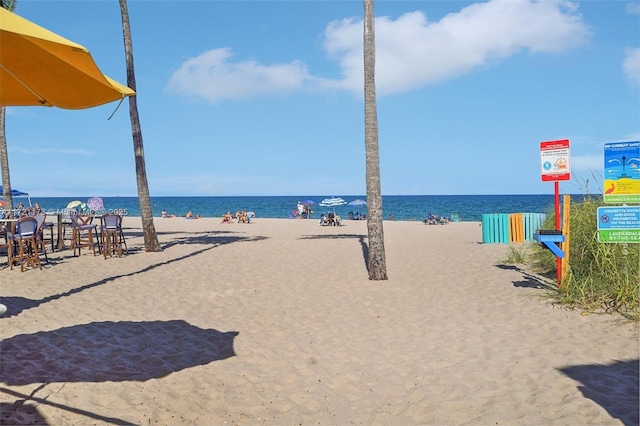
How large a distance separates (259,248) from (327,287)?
611cm

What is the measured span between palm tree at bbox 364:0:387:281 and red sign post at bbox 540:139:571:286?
2.81 m

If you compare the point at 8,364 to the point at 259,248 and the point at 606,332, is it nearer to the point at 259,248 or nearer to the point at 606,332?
the point at 606,332

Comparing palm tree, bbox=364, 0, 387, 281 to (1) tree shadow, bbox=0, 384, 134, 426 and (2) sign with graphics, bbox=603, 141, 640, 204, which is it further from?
(1) tree shadow, bbox=0, 384, 134, 426

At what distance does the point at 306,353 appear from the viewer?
522cm

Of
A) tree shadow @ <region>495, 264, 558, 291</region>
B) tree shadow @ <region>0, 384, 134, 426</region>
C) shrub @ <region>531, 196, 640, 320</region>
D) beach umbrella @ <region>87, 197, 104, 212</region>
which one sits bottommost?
tree shadow @ <region>495, 264, 558, 291</region>

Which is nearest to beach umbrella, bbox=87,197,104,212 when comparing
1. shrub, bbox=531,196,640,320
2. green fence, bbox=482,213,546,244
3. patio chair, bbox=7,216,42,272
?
patio chair, bbox=7,216,42,272

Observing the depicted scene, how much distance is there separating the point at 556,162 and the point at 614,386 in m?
4.41

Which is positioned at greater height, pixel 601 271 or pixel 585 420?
pixel 601 271

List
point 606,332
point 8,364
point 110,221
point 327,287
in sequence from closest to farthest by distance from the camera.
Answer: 1. point 8,364
2. point 606,332
3. point 327,287
4. point 110,221

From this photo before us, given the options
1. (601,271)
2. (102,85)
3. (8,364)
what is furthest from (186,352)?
(601,271)

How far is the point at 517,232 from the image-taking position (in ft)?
50.0

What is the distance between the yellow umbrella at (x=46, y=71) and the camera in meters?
3.04

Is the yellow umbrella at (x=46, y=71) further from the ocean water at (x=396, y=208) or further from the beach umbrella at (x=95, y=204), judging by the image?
the beach umbrella at (x=95, y=204)

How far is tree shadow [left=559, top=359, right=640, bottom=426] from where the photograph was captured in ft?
11.8
